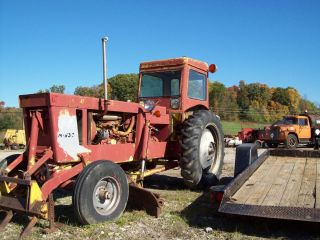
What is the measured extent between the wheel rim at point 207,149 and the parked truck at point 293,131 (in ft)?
46.3

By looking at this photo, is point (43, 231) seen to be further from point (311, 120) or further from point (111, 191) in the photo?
point (311, 120)

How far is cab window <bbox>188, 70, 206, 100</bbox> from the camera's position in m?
8.17

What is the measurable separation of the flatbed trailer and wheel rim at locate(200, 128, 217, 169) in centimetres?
90

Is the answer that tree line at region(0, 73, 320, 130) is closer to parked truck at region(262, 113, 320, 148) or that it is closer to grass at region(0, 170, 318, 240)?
parked truck at region(262, 113, 320, 148)

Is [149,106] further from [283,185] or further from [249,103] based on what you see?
[249,103]

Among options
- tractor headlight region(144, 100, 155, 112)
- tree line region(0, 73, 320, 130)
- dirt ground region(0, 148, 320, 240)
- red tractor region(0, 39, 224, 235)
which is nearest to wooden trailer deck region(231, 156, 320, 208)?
dirt ground region(0, 148, 320, 240)

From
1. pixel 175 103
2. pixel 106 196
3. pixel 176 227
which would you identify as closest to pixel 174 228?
pixel 176 227

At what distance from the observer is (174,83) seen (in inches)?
319

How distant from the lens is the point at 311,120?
2216cm

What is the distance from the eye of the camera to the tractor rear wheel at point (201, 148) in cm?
721

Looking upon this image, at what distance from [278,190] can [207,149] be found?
2544 millimetres

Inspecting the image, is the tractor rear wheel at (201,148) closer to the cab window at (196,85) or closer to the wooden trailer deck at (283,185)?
the cab window at (196,85)

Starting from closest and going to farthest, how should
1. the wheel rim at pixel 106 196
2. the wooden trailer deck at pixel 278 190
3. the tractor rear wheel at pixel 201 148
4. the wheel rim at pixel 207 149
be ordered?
the wooden trailer deck at pixel 278 190 → the wheel rim at pixel 106 196 → the tractor rear wheel at pixel 201 148 → the wheel rim at pixel 207 149

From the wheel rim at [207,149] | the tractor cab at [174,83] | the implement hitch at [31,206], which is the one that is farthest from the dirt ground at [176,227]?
the tractor cab at [174,83]
